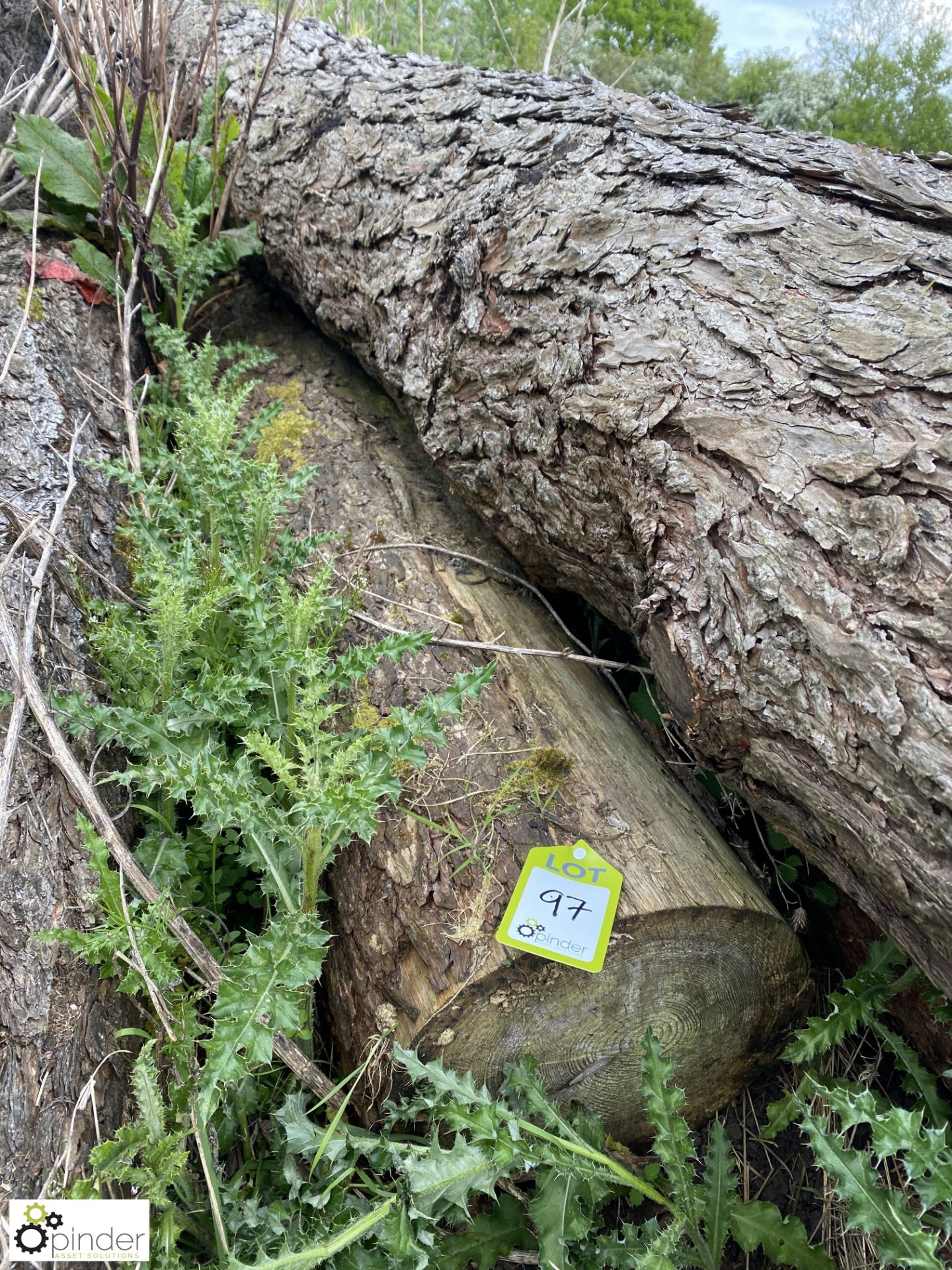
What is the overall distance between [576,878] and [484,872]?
176mm

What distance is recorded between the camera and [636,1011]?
5.02 feet

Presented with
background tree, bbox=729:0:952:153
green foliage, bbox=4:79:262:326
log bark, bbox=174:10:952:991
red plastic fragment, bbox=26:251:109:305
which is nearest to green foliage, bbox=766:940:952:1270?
log bark, bbox=174:10:952:991

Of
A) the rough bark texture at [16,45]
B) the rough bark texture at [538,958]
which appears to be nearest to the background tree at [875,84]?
the rough bark texture at [16,45]

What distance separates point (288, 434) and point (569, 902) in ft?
6.04

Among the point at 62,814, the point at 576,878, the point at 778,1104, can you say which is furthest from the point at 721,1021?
the point at 62,814

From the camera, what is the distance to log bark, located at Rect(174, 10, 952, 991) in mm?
1232

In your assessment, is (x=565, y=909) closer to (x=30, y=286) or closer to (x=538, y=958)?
(x=538, y=958)

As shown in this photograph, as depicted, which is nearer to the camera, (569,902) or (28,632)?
(569,902)

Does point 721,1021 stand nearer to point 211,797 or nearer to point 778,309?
point 211,797

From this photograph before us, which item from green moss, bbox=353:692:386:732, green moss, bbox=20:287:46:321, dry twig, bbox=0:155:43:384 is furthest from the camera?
green moss, bbox=20:287:46:321

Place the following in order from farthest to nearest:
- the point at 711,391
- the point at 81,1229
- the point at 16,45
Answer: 1. the point at 16,45
2. the point at 711,391
3. the point at 81,1229

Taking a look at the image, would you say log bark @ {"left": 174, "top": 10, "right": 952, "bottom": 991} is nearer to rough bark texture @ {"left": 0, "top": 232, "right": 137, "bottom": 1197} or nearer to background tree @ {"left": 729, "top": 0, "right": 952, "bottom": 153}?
rough bark texture @ {"left": 0, "top": 232, "right": 137, "bottom": 1197}

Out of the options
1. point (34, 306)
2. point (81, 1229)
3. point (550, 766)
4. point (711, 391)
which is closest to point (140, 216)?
point (34, 306)

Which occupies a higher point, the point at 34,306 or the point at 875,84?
the point at 875,84
